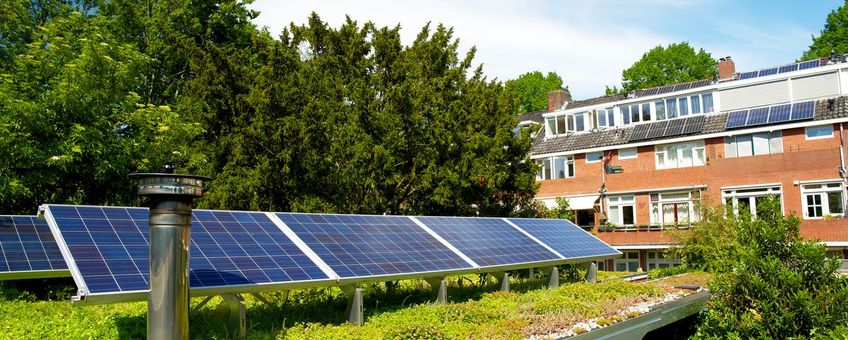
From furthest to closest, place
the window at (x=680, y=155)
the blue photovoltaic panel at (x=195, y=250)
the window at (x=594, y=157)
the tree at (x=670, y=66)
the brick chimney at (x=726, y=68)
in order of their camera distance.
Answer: the tree at (x=670, y=66) → the window at (x=594, y=157) → the brick chimney at (x=726, y=68) → the window at (x=680, y=155) → the blue photovoltaic panel at (x=195, y=250)

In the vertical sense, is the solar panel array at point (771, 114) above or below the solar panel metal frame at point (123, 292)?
above

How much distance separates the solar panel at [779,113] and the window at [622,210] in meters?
9.59

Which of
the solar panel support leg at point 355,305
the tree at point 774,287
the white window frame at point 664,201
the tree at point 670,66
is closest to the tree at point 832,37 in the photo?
the tree at point 670,66

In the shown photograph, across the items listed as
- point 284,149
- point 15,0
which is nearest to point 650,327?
point 284,149

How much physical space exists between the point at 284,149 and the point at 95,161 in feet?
20.5

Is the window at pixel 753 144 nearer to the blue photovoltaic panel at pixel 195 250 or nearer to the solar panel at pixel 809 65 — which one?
the solar panel at pixel 809 65

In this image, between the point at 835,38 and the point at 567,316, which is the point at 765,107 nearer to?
the point at 835,38

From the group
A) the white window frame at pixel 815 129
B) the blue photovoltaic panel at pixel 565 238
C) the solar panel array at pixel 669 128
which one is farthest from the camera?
the solar panel array at pixel 669 128

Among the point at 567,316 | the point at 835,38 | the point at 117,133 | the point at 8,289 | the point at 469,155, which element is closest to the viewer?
the point at 567,316

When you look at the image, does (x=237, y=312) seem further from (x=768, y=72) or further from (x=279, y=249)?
(x=768, y=72)

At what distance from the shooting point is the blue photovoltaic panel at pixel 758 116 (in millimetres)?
38344

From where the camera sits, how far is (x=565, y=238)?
19.2m

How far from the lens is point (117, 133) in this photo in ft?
72.5

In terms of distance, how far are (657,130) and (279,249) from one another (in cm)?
3707
